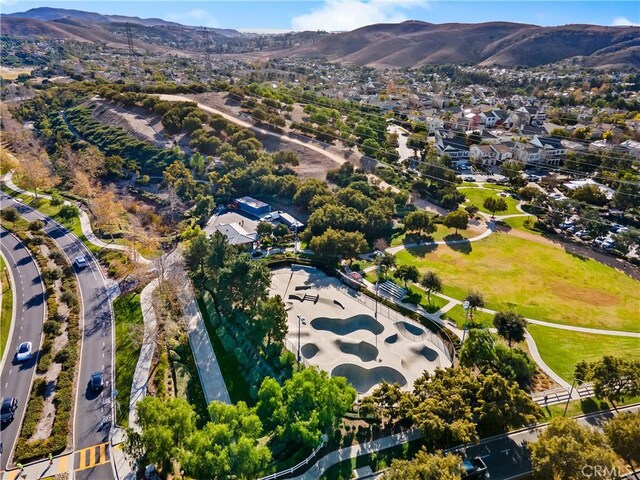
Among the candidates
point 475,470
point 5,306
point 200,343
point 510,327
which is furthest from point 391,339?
point 5,306

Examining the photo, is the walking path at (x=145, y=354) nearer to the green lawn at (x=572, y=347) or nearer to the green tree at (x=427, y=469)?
the green tree at (x=427, y=469)

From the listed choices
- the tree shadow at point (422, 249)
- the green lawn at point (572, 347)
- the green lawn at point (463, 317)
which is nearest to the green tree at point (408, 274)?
the green lawn at point (463, 317)

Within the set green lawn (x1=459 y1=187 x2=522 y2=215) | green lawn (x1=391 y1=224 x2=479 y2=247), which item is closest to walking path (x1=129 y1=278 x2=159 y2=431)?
green lawn (x1=391 y1=224 x2=479 y2=247)

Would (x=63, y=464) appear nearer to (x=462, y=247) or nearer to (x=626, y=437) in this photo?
(x=626, y=437)

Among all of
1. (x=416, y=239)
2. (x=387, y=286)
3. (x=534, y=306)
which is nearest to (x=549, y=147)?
(x=416, y=239)

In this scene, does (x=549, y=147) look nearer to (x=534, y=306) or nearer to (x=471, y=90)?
(x=534, y=306)

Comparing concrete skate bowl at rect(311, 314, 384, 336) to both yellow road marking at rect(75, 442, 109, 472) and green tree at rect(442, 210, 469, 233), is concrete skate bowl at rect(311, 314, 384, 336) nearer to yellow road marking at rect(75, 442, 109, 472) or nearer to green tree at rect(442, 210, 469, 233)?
yellow road marking at rect(75, 442, 109, 472)
